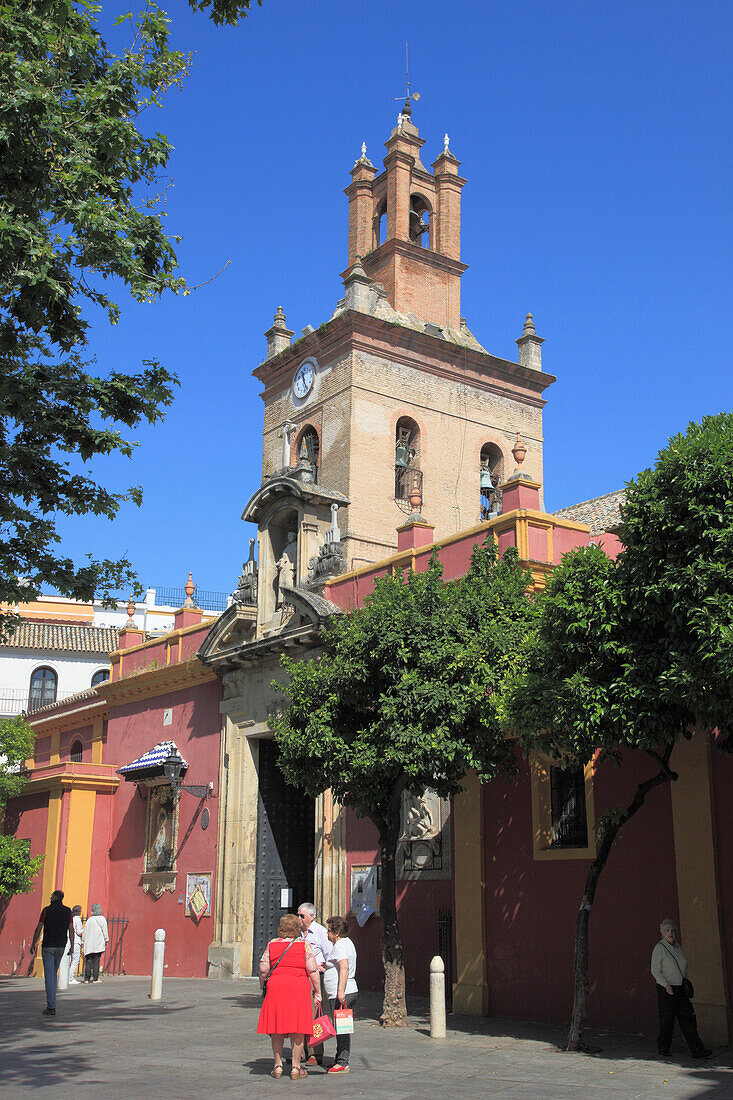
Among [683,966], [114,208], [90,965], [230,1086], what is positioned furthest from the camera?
[90,965]

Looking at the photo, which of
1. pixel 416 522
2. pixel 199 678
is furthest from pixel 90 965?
pixel 416 522

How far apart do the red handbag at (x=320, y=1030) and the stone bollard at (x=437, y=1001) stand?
164 cm

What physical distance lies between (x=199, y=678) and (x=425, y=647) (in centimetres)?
1005

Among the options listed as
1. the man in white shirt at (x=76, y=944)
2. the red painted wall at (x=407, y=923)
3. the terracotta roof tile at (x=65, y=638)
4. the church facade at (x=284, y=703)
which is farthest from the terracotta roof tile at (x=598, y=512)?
the terracotta roof tile at (x=65, y=638)

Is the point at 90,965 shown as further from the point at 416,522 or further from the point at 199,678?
the point at 416,522

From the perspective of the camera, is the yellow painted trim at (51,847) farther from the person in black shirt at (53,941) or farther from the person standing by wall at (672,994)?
the person standing by wall at (672,994)

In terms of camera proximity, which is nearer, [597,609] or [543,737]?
[597,609]

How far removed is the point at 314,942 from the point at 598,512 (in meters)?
11.6

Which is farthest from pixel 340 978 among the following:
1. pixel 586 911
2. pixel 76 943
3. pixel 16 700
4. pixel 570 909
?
A: pixel 16 700

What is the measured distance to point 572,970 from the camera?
12.7 meters

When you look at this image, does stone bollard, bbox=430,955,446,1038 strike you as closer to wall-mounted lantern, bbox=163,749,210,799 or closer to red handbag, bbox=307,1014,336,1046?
red handbag, bbox=307,1014,336,1046

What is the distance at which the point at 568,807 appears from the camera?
13430mm

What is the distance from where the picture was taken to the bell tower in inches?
994

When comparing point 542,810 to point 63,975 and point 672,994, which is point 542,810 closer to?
point 672,994
